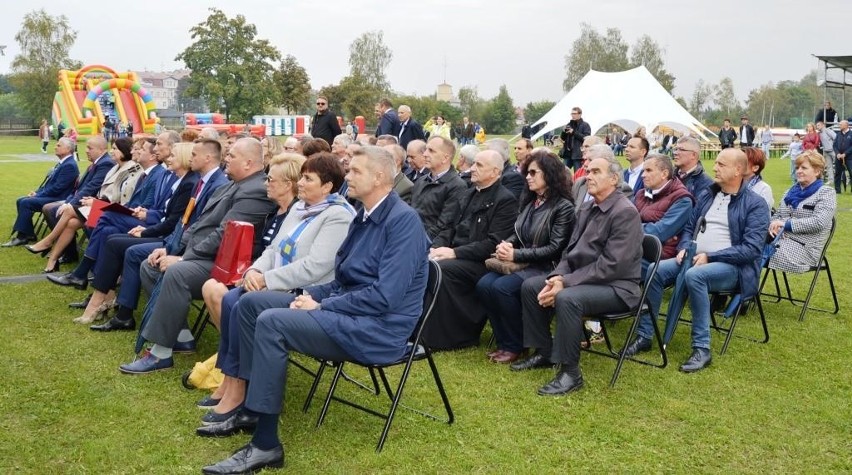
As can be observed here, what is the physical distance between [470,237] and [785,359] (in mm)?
2403

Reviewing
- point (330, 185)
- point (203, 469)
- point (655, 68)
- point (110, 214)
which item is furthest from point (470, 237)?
point (655, 68)

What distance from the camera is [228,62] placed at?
64.4 meters

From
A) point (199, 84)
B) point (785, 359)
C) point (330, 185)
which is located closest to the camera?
point (330, 185)

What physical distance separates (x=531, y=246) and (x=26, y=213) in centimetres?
718

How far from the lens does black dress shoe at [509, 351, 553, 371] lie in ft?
17.0

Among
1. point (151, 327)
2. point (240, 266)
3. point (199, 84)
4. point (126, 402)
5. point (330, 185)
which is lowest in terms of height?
point (126, 402)

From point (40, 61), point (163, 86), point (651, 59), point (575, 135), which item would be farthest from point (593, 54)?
point (163, 86)

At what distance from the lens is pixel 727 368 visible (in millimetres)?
5176

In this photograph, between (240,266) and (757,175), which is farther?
(757,175)

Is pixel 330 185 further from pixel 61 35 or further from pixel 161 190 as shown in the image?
pixel 61 35

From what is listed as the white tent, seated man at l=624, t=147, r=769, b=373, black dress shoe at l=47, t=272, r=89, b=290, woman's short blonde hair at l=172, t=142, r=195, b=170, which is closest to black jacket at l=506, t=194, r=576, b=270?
seated man at l=624, t=147, r=769, b=373

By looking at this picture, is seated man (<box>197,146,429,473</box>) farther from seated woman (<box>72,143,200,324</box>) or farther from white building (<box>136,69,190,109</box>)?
white building (<box>136,69,190,109</box>)

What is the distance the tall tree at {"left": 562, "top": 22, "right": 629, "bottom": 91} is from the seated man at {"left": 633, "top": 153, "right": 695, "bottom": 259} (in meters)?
79.4

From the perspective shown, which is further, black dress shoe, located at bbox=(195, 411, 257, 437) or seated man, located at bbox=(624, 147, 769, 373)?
A: seated man, located at bbox=(624, 147, 769, 373)
